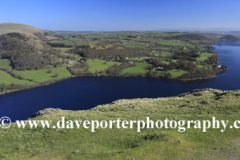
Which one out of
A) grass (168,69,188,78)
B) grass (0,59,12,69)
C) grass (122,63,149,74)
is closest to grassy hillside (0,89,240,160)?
grass (168,69,188,78)

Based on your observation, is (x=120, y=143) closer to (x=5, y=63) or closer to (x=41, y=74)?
(x=41, y=74)

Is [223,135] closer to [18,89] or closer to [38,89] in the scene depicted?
[38,89]

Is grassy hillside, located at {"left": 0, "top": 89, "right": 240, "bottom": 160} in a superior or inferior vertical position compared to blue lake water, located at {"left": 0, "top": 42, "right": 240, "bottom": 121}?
superior

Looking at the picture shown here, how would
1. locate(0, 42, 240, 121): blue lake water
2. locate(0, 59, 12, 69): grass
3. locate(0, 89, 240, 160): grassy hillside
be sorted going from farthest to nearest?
locate(0, 59, 12, 69): grass
locate(0, 42, 240, 121): blue lake water
locate(0, 89, 240, 160): grassy hillside

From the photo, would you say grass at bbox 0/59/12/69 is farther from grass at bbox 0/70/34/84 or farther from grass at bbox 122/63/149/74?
grass at bbox 122/63/149/74

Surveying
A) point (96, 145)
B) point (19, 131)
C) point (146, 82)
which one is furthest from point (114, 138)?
point (146, 82)

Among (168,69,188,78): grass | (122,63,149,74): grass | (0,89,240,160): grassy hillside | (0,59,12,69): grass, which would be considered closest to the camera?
(0,89,240,160): grassy hillside

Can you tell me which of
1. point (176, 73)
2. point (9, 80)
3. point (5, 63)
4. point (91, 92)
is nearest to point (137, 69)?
point (176, 73)

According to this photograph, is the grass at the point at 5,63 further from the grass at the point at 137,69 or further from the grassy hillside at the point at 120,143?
the grassy hillside at the point at 120,143
